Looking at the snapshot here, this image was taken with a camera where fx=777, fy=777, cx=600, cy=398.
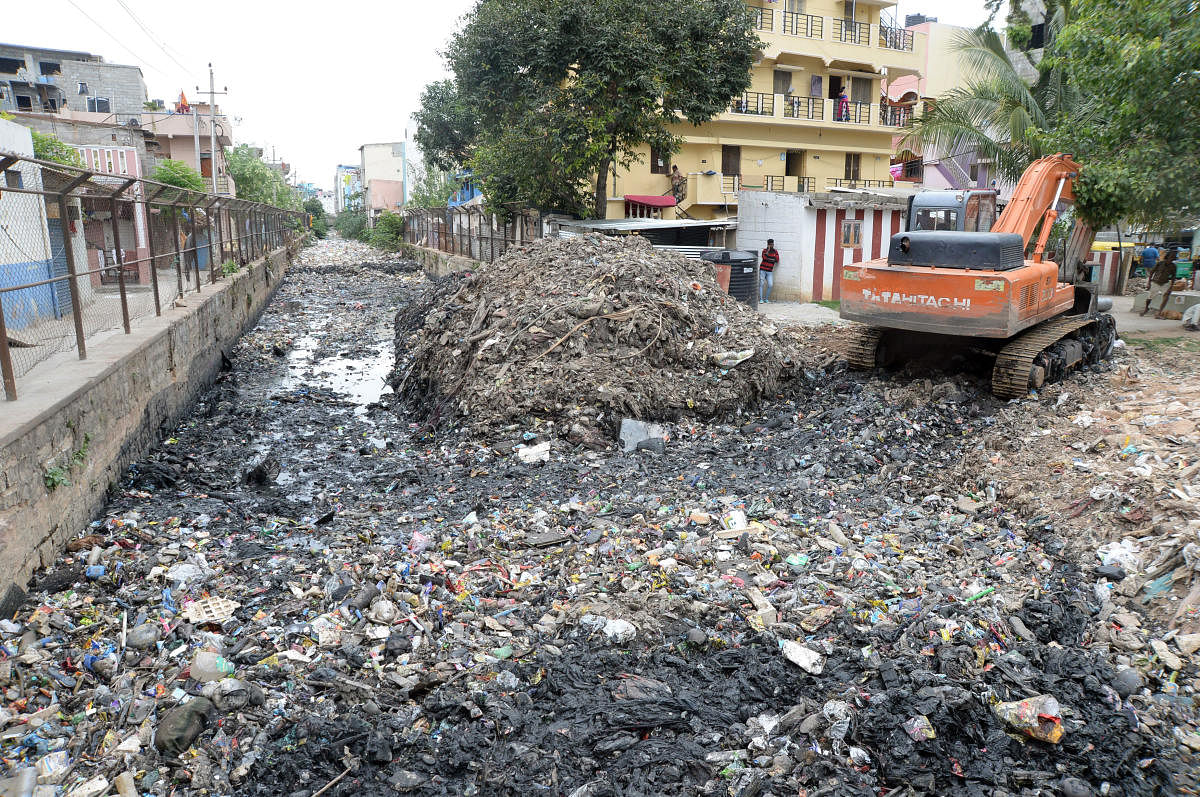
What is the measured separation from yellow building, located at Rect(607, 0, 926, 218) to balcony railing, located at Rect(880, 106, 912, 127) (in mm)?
84

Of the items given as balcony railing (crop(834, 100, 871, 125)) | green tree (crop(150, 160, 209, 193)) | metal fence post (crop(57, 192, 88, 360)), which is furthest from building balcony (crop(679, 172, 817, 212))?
metal fence post (crop(57, 192, 88, 360))

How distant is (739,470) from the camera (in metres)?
7.22

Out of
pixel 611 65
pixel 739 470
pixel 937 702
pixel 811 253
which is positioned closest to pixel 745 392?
pixel 739 470

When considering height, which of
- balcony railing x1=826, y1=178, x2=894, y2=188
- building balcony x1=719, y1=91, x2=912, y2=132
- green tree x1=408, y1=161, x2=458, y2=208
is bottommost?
balcony railing x1=826, y1=178, x2=894, y2=188

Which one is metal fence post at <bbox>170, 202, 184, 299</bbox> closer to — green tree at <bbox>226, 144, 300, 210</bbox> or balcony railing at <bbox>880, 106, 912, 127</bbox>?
balcony railing at <bbox>880, 106, 912, 127</bbox>

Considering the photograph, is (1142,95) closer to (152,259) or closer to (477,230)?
(152,259)

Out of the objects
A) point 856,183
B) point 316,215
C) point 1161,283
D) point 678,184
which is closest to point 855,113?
point 856,183

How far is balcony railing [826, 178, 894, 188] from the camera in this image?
96.1ft

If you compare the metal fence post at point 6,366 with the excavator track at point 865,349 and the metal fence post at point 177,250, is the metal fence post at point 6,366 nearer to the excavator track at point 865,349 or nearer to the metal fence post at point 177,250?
the metal fence post at point 177,250

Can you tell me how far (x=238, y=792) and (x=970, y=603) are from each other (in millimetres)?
3927

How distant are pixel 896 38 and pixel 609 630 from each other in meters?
32.9

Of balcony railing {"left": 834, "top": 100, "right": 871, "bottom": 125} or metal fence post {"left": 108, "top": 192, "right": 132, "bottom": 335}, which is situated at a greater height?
balcony railing {"left": 834, "top": 100, "right": 871, "bottom": 125}

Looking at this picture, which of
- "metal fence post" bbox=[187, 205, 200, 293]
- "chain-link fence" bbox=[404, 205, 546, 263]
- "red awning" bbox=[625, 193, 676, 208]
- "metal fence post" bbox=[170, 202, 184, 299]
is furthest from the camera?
"red awning" bbox=[625, 193, 676, 208]

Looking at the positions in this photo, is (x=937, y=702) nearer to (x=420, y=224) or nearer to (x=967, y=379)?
(x=967, y=379)
